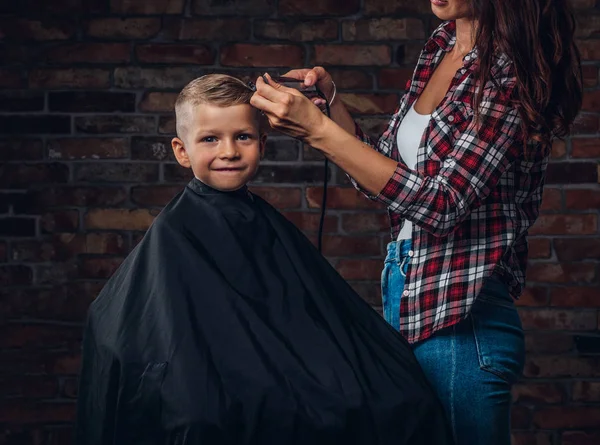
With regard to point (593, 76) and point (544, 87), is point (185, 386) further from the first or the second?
point (593, 76)

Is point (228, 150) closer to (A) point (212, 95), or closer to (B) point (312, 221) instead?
(A) point (212, 95)

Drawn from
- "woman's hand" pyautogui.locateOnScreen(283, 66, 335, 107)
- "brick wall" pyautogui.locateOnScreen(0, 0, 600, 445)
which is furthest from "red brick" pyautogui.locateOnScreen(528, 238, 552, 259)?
"woman's hand" pyautogui.locateOnScreen(283, 66, 335, 107)

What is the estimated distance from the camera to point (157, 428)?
52.6 inches

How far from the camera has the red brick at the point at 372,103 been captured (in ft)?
8.79

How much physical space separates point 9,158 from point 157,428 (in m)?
1.60

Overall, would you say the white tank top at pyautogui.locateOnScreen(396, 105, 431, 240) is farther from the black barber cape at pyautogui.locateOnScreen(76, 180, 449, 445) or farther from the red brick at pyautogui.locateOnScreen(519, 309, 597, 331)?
the red brick at pyautogui.locateOnScreen(519, 309, 597, 331)

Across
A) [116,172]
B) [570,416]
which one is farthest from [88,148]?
[570,416]

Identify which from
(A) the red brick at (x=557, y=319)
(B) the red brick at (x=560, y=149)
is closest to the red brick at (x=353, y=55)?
(B) the red brick at (x=560, y=149)

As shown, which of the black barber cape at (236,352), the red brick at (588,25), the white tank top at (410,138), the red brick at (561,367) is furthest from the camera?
Answer: the red brick at (561,367)

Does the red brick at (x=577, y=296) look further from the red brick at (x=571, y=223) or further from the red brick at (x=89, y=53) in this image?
the red brick at (x=89, y=53)

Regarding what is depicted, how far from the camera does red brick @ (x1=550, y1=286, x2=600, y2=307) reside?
271 cm

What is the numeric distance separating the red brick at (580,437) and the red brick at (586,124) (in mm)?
955

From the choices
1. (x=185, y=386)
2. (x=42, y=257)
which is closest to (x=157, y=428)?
(x=185, y=386)

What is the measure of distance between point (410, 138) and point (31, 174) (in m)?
1.49
